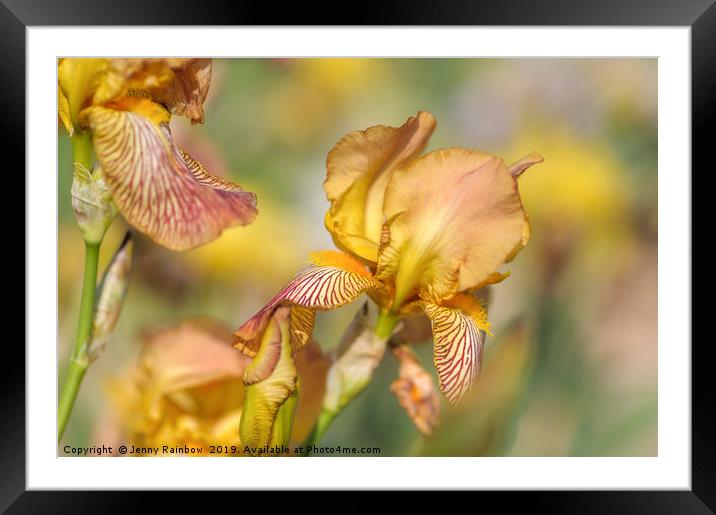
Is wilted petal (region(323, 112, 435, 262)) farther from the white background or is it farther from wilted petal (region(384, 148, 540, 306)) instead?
the white background

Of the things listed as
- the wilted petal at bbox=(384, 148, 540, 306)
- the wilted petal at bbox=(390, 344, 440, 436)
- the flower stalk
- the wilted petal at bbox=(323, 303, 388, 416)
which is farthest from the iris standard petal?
the flower stalk

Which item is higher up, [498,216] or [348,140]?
[348,140]

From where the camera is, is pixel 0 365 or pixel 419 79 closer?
pixel 0 365

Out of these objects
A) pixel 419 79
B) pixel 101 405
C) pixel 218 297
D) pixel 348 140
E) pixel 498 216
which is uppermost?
pixel 419 79

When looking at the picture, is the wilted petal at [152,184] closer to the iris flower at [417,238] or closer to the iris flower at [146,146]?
the iris flower at [146,146]

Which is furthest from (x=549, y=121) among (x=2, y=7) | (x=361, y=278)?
(x=2, y=7)

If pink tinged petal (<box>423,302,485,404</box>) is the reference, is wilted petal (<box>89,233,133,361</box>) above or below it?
above

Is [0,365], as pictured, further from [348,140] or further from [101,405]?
[348,140]
